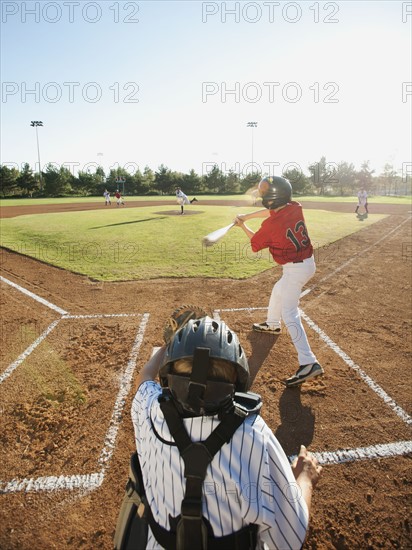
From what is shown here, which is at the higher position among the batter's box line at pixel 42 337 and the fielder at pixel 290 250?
the fielder at pixel 290 250

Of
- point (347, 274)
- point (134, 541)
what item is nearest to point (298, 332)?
point (134, 541)

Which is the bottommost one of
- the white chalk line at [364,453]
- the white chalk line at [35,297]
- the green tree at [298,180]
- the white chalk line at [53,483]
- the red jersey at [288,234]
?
the white chalk line at [364,453]

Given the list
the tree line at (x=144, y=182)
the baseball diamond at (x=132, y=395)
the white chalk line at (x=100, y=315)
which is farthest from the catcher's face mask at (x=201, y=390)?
the tree line at (x=144, y=182)

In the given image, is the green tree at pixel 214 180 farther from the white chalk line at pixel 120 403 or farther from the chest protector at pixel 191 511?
the chest protector at pixel 191 511

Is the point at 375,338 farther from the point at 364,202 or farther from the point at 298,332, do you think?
the point at 364,202

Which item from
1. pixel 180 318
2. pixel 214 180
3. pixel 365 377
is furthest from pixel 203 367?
pixel 214 180

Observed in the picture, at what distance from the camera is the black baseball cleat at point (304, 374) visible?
174 inches

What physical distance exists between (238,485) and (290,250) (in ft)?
11.7

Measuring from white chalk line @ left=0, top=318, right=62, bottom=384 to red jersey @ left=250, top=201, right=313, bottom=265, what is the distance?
4109mm

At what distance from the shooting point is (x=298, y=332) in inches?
181

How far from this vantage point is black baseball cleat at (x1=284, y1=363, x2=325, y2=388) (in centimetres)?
443

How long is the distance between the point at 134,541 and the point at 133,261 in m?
9.81

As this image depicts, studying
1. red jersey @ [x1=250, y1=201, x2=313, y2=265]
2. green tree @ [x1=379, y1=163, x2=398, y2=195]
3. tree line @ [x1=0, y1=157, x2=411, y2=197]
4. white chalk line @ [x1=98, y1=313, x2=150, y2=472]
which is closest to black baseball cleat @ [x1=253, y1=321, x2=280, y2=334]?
red jersey @ [x1=250, y1=201, x2=313, y2=265]

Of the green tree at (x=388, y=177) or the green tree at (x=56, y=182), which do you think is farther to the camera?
the green tree at (x=388, y=177)
